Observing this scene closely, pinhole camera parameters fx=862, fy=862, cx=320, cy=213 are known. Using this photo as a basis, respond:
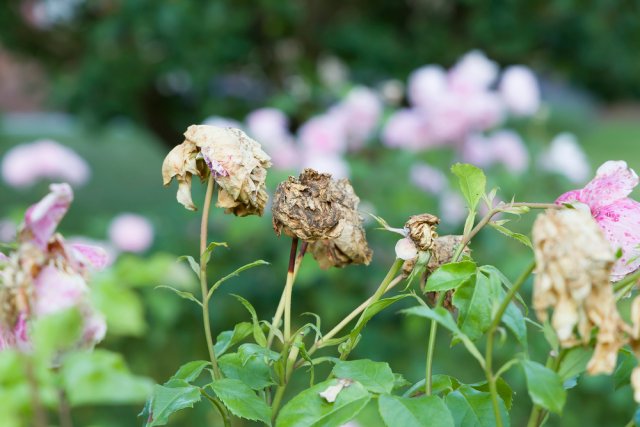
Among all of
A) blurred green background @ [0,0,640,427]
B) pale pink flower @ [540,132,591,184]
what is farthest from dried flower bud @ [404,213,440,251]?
pale pink flower @ [540,132,591,184]

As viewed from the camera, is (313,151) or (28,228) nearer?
(28,228)

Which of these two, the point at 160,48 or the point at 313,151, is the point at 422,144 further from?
the point at 160,48

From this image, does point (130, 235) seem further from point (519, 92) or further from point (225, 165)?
point (225, 165)

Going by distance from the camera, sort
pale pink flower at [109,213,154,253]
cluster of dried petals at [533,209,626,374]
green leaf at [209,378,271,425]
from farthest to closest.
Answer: pale pink flower at [109,213,154,253]
green leaf at [209,378,271,425]
cluster of dried petals at [533,209,626,374]

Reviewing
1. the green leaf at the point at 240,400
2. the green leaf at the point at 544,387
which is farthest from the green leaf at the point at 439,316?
the green leaf at the point at 240,400

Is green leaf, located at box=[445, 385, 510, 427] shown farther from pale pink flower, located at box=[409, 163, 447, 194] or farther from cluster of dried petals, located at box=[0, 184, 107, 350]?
pale pink flower, located at box=[409, 163, 447, 194]

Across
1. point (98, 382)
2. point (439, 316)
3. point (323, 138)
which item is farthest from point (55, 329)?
point (323, 138)

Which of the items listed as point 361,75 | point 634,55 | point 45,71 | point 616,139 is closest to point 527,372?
point 361,75
